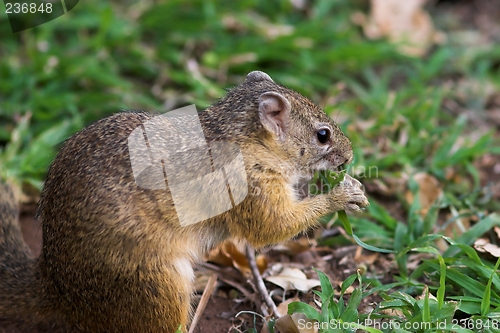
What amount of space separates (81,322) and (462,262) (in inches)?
91.0

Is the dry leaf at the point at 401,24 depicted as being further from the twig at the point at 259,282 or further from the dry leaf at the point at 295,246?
the twig at the point at 259,282

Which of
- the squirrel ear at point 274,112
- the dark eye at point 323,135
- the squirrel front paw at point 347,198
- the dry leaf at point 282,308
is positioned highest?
the squirrel ear at point 274,112

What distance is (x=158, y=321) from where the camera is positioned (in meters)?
3.59

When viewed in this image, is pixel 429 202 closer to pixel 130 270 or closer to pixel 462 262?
pixel 462 262

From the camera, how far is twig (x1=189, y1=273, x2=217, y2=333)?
151 inches

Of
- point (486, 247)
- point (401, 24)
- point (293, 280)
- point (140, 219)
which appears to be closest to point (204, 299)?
point (293, 280)

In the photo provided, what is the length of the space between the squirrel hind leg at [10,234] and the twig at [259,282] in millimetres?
1442

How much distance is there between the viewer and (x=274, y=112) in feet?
12.7

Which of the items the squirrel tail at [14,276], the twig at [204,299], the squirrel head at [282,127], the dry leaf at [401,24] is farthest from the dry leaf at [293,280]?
the dry leaf at [401,24]

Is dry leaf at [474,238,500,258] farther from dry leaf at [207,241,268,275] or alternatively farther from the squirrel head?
dry leaf at [207,241,268,275]

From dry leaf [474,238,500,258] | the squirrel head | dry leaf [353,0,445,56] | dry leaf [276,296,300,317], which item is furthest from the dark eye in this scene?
dry leaf [353,0,445,56]

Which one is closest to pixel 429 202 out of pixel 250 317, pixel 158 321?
pixel 250 317

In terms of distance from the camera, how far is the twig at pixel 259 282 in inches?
155

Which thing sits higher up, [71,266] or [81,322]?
[71,266]
